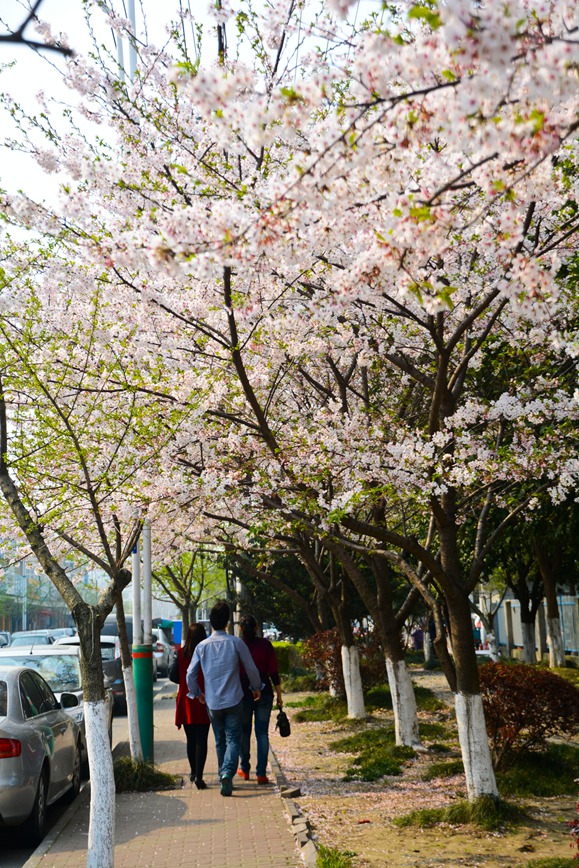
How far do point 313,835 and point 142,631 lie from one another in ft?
17.0

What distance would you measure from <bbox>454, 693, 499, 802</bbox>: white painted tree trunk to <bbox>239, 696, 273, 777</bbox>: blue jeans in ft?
9.30

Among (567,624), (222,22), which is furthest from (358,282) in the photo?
(567,624)

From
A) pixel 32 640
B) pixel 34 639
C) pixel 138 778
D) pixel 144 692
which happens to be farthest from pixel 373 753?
pixel 32 640

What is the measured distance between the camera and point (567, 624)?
34.4 m

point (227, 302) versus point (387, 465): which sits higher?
point (227, 302)

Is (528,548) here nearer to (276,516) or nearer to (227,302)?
(276,516)

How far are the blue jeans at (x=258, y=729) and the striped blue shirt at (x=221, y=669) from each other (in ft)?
2.24

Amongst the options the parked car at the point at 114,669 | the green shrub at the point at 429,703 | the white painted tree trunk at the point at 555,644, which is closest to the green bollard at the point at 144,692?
the parked car at the point at 114,669

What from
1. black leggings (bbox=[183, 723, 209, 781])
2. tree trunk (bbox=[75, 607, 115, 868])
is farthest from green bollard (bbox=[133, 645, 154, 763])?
tree trunk (bbox=[75, 607, 115, 868])

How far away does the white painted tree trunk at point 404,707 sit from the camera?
1212 centimetres

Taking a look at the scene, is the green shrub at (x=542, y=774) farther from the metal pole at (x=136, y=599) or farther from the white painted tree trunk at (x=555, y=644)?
the white painted tree trunk at (x=555, y=644)

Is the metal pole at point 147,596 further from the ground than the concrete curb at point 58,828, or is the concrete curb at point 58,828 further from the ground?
the metal pole at point 147,596

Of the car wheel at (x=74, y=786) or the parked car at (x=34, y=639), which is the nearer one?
the car wheel at (x=74, y=786)

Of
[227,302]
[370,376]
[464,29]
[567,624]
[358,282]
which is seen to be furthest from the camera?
[567,624]
